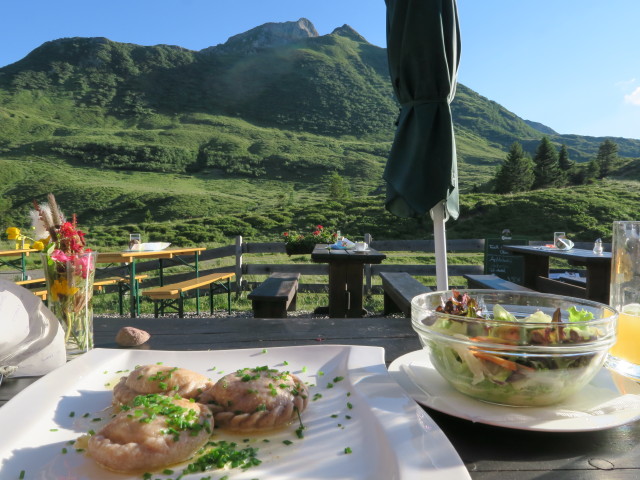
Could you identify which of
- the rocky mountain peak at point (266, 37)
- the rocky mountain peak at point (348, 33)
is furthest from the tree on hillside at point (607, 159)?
the rocky mountain peak at point (266, 37)

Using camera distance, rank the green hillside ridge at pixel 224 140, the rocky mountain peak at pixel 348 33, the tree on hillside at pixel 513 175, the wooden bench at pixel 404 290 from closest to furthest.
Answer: the wooden bench at pixel 404 290 < the green hillside ridge at pixel 224 140 < the tree on hillside at pixel 513 175 < the rocky mountain peak at pixel 348 33

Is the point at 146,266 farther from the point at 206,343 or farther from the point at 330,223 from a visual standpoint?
the point at 330,223

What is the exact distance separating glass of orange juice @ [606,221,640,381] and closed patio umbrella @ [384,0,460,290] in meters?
0.96

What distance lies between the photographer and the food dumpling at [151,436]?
2.10 ft

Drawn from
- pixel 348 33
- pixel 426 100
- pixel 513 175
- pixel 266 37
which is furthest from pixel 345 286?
pixel 266 37

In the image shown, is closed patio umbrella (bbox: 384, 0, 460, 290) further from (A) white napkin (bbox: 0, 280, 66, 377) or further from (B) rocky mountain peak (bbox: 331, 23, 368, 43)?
(B) rocky mountain peak (bbox: 331, 23, 368, 43)

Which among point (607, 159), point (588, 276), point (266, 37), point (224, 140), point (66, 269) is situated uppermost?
point (266, 37)

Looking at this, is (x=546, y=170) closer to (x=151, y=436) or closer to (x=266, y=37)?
(x=151, y=436)

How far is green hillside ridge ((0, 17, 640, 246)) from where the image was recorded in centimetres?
2314

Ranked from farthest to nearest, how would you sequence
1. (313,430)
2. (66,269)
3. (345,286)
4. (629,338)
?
(345,286) < (66,269) < (629,338) < (313,430)

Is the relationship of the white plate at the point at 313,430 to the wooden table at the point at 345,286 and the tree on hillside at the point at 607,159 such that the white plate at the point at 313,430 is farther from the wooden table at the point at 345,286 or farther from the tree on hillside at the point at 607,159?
the tree on hillside at the point at 607,159

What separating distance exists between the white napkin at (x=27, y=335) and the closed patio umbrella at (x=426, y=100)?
5.17 ft

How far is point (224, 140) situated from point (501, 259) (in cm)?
7163

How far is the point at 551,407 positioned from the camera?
75 cm
